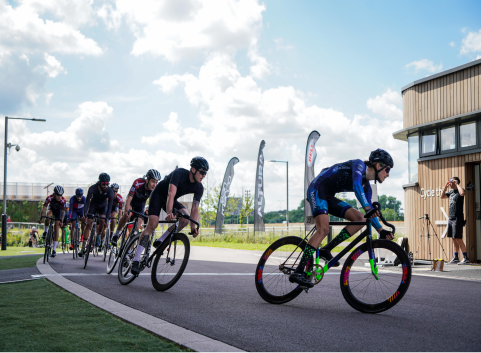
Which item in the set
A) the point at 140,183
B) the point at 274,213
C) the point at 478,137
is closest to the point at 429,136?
the point at 478,137

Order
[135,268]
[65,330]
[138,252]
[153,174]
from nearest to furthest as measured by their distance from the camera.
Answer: [65,330] < [135,268] < [138,252] < [153,174]

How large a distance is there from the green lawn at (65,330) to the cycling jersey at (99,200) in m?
5.60

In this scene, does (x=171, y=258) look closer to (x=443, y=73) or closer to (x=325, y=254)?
(x=325, y=254)

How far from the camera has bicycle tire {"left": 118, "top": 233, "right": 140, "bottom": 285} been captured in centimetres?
747

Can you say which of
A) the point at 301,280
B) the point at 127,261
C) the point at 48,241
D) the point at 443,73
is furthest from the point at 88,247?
the point at 443,73

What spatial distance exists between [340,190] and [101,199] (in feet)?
24.9

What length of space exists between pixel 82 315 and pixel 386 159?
368 centimetres

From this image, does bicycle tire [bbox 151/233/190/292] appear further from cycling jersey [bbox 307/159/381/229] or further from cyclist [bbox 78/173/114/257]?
cyclist [bbox 78/173/114/257]

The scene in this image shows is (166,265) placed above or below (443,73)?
below

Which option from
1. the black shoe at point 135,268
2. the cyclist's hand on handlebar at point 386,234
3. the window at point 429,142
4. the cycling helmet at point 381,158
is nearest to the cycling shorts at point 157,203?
the black shoe at point 135,268

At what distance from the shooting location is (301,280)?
5.35m

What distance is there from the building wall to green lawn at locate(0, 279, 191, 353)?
34.4 ft

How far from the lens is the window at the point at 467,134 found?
486 inches

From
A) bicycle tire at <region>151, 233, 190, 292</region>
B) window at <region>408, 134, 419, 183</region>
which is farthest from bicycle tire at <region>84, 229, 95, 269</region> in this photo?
window at <region>408, 134, 419, 183</region>
